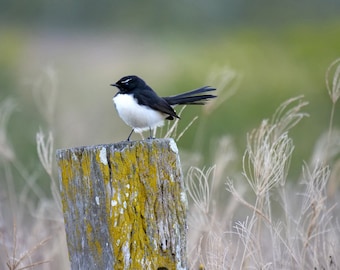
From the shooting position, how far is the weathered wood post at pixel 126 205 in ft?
12.1

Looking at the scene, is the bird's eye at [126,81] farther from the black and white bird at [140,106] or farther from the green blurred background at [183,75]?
the green blurred background at [183,75]

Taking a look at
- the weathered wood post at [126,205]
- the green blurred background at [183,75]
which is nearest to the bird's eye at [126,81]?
the green blurred background at [183,75]

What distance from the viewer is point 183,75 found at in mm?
16328

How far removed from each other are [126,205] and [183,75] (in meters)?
12.7

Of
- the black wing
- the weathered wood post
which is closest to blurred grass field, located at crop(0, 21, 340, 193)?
the black wing

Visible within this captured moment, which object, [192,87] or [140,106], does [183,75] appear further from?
[140,106]

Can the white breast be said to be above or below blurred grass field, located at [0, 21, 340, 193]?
below

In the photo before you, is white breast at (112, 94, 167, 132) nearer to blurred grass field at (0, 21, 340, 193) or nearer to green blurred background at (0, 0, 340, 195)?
green blurred background at (0, 0, 340, 195)

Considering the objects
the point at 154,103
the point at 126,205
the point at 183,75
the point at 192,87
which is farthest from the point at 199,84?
the point at 126,205

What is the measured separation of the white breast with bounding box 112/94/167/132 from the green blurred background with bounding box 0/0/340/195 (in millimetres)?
907

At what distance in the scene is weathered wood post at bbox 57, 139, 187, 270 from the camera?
3703mm

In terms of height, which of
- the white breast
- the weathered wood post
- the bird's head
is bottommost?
the weathered wood post

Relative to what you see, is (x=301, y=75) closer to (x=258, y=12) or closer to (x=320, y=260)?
(x=320, y=260)

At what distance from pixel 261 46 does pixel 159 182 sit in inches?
596
